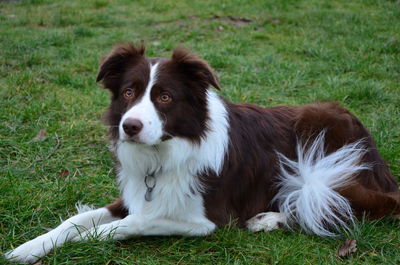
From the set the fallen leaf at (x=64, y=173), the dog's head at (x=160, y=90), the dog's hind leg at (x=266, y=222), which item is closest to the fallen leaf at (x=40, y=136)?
the fallen leaf at (x=64, y=173)

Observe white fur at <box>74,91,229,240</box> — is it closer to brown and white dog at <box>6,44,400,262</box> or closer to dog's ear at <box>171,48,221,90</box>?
brown and white dog at <box>6,44,400,262</box>

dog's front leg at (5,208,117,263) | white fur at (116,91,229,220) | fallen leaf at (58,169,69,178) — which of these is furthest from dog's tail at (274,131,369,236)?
fallen leaf at (58,169,69,178)

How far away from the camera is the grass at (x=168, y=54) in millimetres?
3248

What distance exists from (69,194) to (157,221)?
1.01 metres

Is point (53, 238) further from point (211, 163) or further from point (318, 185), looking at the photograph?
point (318, 185)

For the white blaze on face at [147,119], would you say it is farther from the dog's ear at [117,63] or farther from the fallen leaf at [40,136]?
the fallen leaf at [40,136]

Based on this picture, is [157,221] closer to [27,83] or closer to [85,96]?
[85,96]

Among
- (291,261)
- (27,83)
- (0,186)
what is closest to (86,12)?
(27,83)

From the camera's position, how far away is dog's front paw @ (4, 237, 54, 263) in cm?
292

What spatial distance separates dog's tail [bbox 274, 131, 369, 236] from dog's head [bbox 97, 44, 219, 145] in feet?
2.99

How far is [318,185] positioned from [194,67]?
1.38 m

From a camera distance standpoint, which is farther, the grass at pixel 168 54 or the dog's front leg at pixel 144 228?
the grass at pixel 168 54

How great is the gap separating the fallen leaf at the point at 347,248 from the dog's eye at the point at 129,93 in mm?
1840

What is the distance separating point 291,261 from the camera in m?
3.06
